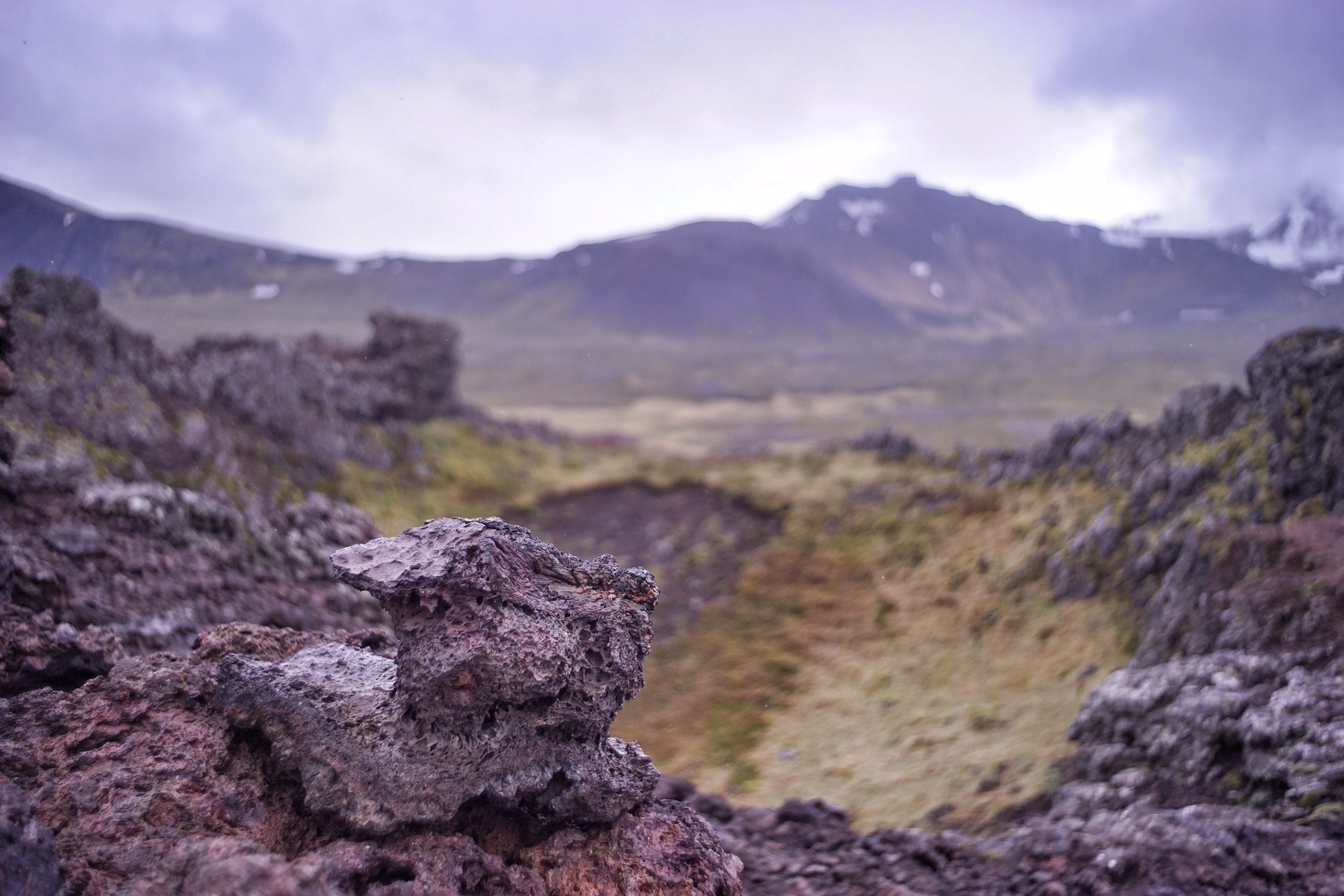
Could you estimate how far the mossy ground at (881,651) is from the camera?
1212cm

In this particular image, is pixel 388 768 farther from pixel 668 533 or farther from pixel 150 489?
pixel 668 533

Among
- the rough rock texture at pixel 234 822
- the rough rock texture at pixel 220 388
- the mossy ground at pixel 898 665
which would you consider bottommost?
the mossy ground at pixel 898 665

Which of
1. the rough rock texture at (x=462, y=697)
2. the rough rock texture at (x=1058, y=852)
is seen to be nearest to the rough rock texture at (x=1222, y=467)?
the rough rock texture at (x=1058, y=852)

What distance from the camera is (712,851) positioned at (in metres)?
5.77

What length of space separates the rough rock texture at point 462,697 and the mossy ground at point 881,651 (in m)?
6.50

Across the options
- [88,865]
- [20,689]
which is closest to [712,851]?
[88,865]

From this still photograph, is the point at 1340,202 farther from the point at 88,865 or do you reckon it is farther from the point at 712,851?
the point at 88,865

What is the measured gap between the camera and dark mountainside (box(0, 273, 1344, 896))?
5059 millimetres

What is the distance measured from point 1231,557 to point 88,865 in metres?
15.1

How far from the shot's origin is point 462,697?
5.40 metres

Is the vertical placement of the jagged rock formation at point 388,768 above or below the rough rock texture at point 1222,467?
below

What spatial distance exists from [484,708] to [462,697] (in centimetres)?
21

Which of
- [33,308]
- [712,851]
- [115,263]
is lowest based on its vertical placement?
[712,851]

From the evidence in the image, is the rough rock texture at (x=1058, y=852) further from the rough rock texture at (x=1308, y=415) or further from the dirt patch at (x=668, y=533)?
the dirt patch at (x=668, y=533)
